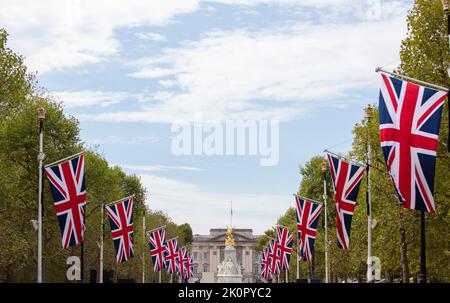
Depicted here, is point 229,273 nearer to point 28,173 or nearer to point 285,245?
point 285,245

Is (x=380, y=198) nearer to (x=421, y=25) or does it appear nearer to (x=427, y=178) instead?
(x=421, y=25)

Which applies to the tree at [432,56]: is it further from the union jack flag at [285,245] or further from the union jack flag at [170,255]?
the union jack flag at [170,255]

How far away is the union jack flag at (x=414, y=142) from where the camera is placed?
25359 mm

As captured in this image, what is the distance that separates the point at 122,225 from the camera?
2062 inches

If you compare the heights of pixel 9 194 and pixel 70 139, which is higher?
pixel 70 139

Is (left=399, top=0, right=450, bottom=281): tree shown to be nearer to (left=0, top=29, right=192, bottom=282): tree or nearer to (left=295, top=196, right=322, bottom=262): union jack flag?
(left=295, top=196, right=322, bottom=262): union jack flag

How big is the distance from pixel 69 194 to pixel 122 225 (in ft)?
47.9

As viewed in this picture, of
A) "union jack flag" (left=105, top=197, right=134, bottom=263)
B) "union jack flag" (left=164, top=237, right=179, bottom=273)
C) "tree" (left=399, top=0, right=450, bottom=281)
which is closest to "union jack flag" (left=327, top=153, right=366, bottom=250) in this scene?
"tree" (left=399, top=0, right=450, bottom=281)

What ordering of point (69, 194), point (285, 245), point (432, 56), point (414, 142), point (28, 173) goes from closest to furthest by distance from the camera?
point (414, 142)
point (69, 194)
point (432, 56)
point (28, 173)
point (285, 245)

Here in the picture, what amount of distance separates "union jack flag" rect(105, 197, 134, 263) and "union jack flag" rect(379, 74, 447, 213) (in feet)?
91.5

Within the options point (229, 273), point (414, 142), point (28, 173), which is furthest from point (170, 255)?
point (229, 273)

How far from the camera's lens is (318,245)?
303 feet
